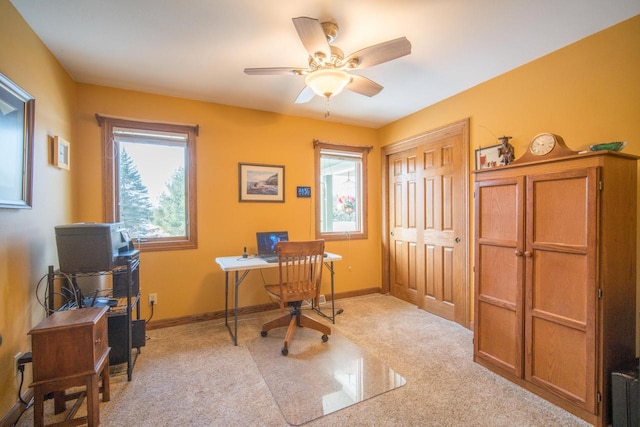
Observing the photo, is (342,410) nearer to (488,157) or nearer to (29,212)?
(29,212)

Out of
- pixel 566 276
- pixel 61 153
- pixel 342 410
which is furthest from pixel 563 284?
pixel 61 153

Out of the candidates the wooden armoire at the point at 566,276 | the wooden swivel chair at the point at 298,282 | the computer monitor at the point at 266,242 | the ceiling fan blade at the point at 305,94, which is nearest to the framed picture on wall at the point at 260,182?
the computer monitor at the point at 266,242

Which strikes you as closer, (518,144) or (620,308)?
(620,308)

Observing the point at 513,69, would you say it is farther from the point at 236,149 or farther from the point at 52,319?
the point at 52,319

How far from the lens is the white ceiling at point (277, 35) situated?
5.83ft

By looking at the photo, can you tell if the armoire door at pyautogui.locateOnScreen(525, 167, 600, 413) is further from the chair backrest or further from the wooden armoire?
the chair backrest

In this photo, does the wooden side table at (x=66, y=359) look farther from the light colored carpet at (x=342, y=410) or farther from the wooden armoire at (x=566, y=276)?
the wooden armoire at (x=566, y=276)

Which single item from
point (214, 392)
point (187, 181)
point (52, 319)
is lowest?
point (214, 392)

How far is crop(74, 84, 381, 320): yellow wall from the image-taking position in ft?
9.33

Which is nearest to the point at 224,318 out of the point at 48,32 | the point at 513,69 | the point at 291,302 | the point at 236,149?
the point at 291,302

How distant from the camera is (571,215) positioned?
1771 mm

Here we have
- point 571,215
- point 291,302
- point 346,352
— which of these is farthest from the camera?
point 291,302

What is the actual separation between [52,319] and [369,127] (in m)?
4.01

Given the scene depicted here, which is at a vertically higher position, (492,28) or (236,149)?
(492,28)
